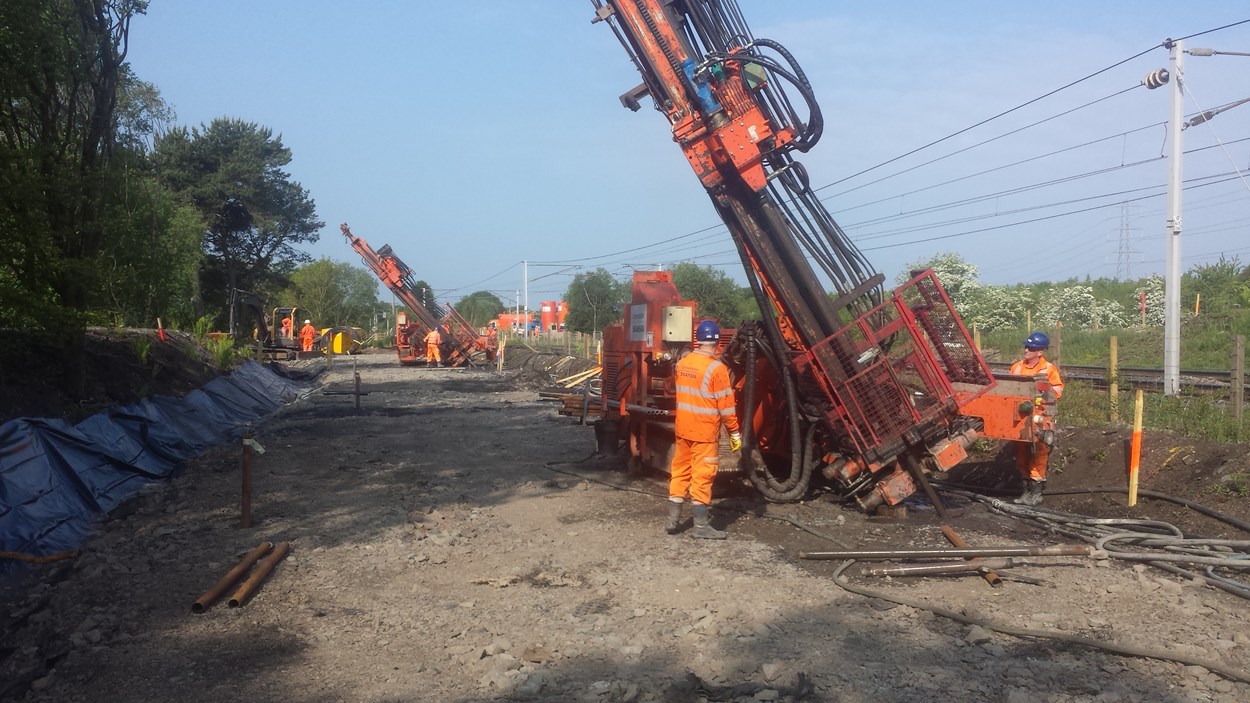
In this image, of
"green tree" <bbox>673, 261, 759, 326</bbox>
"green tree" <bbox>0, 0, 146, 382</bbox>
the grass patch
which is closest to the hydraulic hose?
the grass patch

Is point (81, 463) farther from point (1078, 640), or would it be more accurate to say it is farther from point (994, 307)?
point (994, 307)

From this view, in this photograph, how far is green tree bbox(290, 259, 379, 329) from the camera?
203ft

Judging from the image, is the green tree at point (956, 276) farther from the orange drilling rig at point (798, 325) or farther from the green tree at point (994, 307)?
the orange drilling rig at point (798, 325)

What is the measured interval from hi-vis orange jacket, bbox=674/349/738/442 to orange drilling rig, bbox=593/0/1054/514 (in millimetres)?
847

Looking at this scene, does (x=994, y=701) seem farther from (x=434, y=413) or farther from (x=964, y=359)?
(x=434, y=413)

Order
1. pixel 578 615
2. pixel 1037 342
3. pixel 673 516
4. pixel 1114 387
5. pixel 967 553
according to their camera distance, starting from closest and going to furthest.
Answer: pixel 578 615 → pixel 967 553 → pixel 673 516 → pixel 1037 342 → pixel 1114 387

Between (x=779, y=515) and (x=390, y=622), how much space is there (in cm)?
396

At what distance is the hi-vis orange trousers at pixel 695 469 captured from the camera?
742cm

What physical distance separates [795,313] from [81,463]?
6.81 meters

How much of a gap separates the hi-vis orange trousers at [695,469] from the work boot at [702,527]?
60 millimetres

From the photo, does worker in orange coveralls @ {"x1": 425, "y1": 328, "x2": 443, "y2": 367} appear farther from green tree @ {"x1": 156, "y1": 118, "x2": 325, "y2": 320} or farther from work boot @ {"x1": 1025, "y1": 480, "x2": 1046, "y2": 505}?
work boot @ {"x1": 1025, "y1": 480, "x2": 1046, "y2": 505}

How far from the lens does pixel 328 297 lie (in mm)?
64688

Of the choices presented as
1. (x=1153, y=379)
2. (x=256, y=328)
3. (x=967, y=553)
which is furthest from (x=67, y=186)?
(x=256, y=328)

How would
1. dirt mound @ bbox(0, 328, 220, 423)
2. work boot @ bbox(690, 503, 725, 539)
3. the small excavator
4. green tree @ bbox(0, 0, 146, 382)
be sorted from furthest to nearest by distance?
the small excavator, dirt mound @ bbox(0, 328, 220, 423), green tree @ bbox(0, 0, 146, 382), work boot @ bbox(690, 503, 725, 539)
